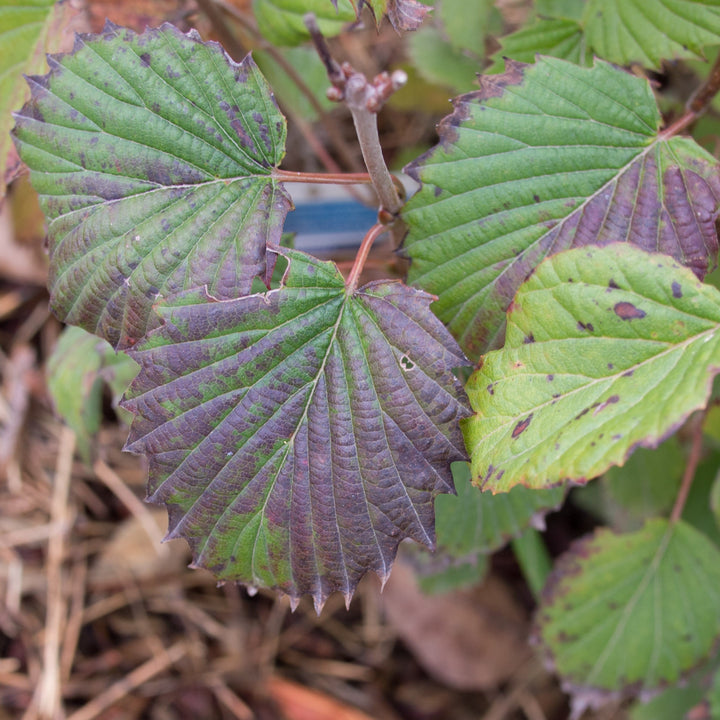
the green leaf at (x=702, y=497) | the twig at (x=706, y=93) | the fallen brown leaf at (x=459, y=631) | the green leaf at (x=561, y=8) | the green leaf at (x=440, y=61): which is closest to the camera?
the twig at (x=706, y=93)

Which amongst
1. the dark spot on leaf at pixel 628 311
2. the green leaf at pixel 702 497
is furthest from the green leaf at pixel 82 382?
the green leaf at pixel 702 497

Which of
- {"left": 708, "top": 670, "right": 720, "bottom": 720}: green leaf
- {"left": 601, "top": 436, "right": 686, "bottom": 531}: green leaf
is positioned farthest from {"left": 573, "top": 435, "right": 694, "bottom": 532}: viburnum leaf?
{"left": 708, "top": 670, "right": 720, "bottom": 720}: green leaf

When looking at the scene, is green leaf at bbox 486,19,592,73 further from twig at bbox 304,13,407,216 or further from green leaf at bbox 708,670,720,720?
green leaf at bbox 708,670,720,720

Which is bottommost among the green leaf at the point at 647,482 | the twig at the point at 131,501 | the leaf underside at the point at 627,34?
the twig at the point at 131,501

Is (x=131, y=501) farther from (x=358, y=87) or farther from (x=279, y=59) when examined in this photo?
(x=358, y=87)

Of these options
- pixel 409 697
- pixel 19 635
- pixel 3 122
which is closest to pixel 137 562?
pixel 19 635

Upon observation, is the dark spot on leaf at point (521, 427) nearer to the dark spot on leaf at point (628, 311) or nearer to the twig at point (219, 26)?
the dark spot on leaf at point (628, 311)

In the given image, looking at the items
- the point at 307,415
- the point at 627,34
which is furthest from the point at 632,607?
the point at 627,34
